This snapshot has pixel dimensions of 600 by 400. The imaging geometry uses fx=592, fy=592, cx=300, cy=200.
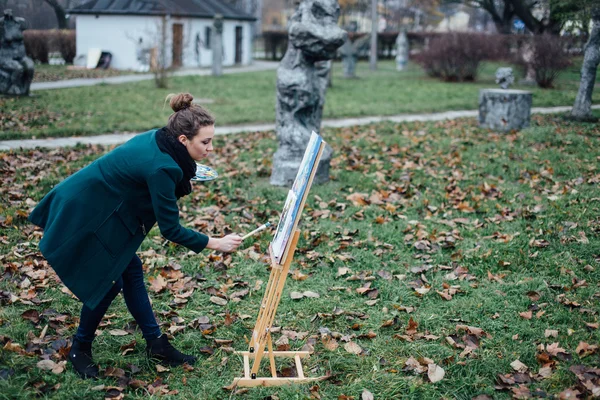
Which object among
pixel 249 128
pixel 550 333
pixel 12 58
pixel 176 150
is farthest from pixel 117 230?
pixel 12 58

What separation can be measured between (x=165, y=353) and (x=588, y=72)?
11420 mm

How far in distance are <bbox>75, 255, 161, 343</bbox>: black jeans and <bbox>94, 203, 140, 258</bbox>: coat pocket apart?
26 centimetres

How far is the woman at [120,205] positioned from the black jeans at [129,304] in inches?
4.2

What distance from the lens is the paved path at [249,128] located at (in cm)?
1033

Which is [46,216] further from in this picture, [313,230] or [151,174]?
[313,230]

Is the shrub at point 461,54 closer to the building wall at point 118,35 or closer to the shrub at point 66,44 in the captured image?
the building wall at point 118,35

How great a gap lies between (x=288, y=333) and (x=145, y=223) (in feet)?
4.79

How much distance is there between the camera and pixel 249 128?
12859 millimetres

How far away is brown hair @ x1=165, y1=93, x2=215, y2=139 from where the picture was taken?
334 cm

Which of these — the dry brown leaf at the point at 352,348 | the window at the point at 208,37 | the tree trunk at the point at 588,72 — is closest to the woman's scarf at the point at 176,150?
the dry brown leaf at the point at 352,348

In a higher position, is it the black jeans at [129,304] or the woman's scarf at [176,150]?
the woman's scarf at [176,150]

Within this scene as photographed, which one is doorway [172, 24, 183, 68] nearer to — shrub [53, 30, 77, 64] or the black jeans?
shrub [53, 30, 77, 64]

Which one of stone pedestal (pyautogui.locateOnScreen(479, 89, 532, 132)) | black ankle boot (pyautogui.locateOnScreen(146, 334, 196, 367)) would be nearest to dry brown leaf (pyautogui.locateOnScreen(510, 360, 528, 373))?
black ankle boot (pyautogui.locateOnScreen(146, 334, 196, 367))

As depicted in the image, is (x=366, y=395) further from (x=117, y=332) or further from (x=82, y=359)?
(x=117, y=332)
